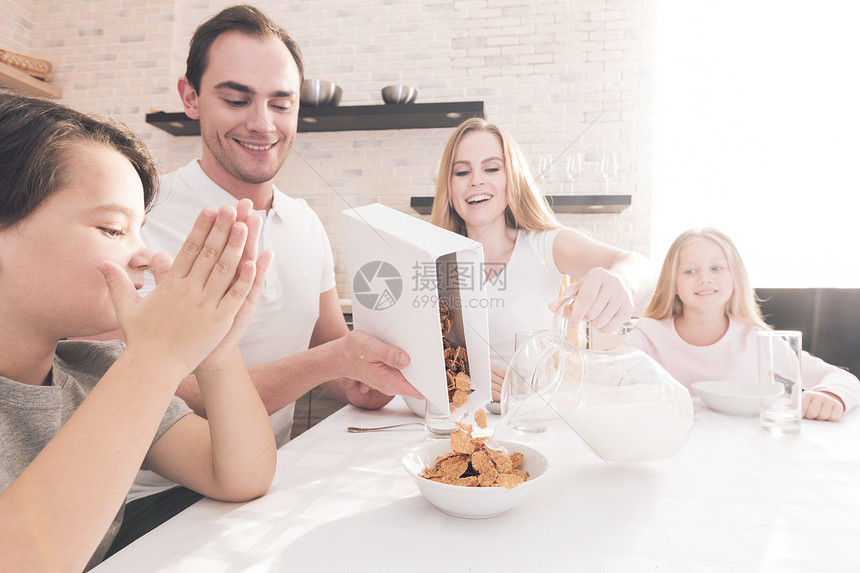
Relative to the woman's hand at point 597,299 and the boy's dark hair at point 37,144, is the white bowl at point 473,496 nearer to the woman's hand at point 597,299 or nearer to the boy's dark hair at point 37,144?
the woman's hand at point 597,299

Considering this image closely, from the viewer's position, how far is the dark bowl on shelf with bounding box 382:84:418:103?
2.06 m

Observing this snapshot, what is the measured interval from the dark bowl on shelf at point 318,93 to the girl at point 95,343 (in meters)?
1.80

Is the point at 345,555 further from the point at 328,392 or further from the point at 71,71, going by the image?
the point at 71,71

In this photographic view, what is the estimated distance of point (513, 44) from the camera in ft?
7.16

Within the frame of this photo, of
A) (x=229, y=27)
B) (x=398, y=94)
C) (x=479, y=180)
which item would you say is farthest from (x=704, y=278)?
(x=398, y=94)

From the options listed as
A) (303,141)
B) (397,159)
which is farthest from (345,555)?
(303,141)

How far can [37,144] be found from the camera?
36 cm

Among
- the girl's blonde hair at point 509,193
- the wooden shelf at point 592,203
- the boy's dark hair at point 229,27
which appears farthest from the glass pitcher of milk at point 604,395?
the wooden shelf at point 592,203

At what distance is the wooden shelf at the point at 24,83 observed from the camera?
6.88 feet

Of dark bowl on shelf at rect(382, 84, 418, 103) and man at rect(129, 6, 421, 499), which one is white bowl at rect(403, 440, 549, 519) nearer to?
man at rect(129, 6, 421, 499)

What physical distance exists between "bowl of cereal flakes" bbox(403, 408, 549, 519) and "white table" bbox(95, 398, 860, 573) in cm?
2

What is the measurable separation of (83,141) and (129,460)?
0.93ft

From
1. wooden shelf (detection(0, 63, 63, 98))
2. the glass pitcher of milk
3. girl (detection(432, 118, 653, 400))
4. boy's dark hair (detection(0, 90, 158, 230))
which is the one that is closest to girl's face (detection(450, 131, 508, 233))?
girl (detection(432, 118, 653, 400))

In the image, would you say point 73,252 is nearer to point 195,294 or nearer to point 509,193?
point 195,294
